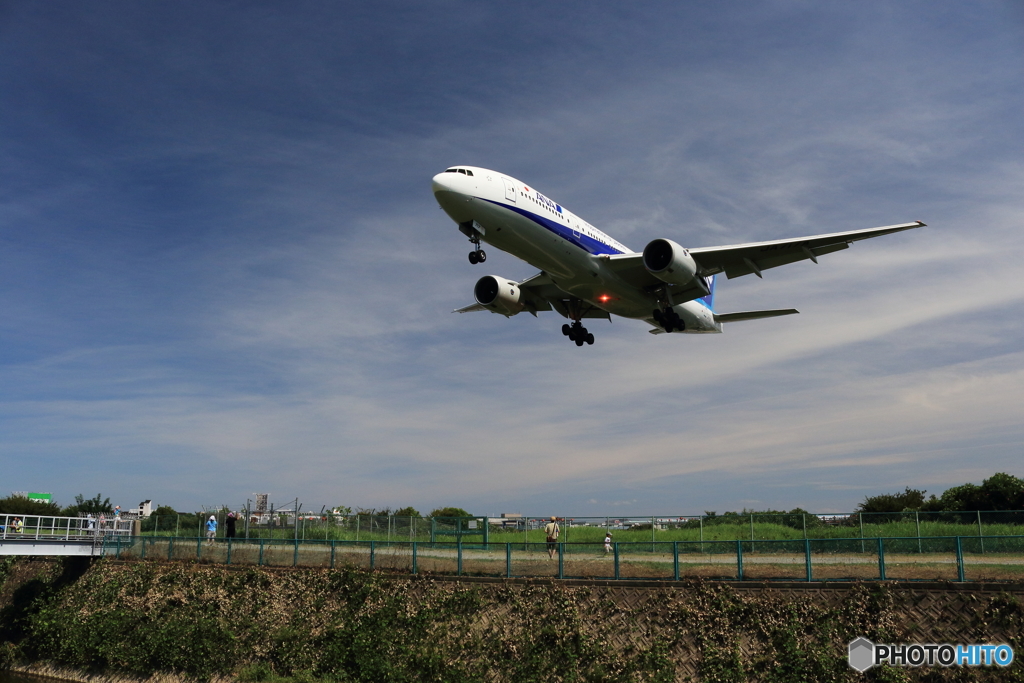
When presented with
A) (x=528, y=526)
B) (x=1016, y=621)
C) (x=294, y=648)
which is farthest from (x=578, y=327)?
(x=1016, y=621)

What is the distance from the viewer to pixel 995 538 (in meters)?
18.9

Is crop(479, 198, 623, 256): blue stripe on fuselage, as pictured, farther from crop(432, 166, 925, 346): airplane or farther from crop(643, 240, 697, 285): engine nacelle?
crop(643, 240, 697, 285): engine nacelle

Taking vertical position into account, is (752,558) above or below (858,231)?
below

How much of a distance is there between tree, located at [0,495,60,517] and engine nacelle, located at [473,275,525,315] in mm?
50651

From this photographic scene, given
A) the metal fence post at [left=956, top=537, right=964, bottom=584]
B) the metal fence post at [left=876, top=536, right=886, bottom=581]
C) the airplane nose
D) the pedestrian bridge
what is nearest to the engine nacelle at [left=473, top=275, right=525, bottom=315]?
the airplane nose

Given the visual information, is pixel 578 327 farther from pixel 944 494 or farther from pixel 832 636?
pixel 944 494

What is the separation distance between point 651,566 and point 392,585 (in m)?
10.1

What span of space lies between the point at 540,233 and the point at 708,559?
44.4ft

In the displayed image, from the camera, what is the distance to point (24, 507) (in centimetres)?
6725

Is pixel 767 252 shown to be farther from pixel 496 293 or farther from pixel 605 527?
pixel 605 527

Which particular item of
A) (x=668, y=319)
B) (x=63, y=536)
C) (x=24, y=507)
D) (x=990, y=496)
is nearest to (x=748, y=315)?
(x=668, y=319)

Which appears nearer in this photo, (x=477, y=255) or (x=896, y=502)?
(x=477, y=255)

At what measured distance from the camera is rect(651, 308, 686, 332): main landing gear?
35.0 meters

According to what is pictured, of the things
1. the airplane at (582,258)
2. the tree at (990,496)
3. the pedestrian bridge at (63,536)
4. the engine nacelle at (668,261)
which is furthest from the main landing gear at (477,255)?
the tree at (990,496)
